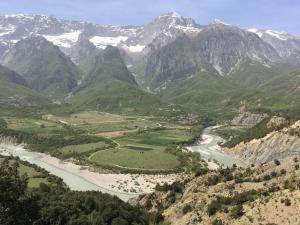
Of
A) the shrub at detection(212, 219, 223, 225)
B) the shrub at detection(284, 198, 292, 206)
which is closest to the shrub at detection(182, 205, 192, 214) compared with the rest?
the shrub at detection(212, 219, 223, 225)

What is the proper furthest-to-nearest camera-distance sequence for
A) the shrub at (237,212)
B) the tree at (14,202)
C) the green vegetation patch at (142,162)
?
the green vegetation patch at (142,162) → the shrub at (237,212) → the tree at (14,202)

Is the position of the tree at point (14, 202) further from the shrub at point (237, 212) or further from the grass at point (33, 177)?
the grass at point (33, 177)

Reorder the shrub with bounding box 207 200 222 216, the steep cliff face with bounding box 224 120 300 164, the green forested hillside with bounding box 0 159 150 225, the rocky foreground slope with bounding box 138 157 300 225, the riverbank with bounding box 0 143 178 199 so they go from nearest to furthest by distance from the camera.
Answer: the green forested hillside with bounding box 0 159 150 225 → the rocky foreground slope with bounding box 138 157 300 225 → the shrub with bounding box 207 200 222 216 → the riverbank with bounding box 0 143 178 199 → the steep cliff face with bounding box 224 120 300 164

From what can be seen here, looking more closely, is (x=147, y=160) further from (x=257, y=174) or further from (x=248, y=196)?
(x=248, y=196)

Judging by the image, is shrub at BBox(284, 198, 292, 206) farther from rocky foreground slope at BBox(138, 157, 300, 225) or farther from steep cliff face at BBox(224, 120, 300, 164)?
steep cliff face at BBox(224, 120, 300, 164)

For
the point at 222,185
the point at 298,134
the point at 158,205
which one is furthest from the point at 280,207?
the point at 298,134


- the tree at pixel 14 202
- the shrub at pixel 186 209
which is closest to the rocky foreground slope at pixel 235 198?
the shrub at pixel 186 209

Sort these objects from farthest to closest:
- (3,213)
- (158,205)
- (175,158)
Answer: (175,158) → (158,205) → (3,213)

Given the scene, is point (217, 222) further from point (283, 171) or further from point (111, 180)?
point (111, 180)

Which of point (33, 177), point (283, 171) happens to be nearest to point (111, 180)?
point (33, 177)

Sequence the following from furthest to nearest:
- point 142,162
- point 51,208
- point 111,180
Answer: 1. point 142,162
2. point 111,180
3. point 51,208

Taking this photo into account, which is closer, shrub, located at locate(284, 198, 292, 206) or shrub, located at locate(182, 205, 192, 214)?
shrub, located at locate(284, 198, 292, 206)
